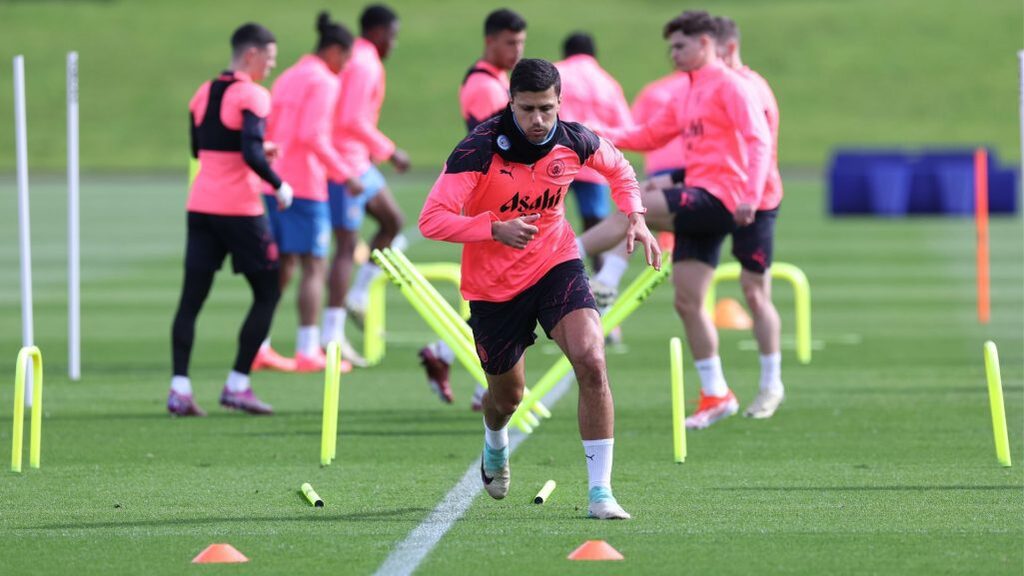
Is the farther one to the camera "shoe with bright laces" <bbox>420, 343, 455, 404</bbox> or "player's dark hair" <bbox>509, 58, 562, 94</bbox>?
"shoe with bright laces" <bbox>420, 343, 455, 404</bbox>

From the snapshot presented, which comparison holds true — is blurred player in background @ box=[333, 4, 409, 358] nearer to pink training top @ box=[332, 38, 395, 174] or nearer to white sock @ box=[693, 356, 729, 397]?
pink training top @ box=[332, 38, 395, 174]

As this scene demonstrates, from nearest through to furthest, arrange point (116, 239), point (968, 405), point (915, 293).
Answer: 1. point (968, 405)
2. point (915, 293)
3. point (116, 239)

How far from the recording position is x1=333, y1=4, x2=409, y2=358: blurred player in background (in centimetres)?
1540

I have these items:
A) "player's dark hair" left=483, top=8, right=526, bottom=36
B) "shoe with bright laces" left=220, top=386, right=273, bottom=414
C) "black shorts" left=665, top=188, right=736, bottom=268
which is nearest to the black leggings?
"shoe with bright laces" left=220, top=386, right=273, bottom=414

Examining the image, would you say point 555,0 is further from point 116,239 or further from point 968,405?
point 968,405

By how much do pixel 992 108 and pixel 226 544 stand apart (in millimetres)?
60361

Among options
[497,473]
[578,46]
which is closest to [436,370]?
[497,473]

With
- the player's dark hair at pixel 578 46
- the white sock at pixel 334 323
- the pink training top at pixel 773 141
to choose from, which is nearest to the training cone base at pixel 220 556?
the pink training top at pixel 773 141

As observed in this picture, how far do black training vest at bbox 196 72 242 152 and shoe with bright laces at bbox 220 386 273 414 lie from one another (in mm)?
1538

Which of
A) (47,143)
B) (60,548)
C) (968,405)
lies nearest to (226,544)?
(60,548)

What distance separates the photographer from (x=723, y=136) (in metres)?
11.6

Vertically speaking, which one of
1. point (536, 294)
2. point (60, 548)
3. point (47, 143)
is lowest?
point (47, 143)

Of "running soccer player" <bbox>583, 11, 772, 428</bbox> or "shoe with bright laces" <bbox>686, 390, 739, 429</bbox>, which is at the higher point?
"running soccer player" <bbox>583, 11, 772, 428</bbox>

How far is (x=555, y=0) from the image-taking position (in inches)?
3177
